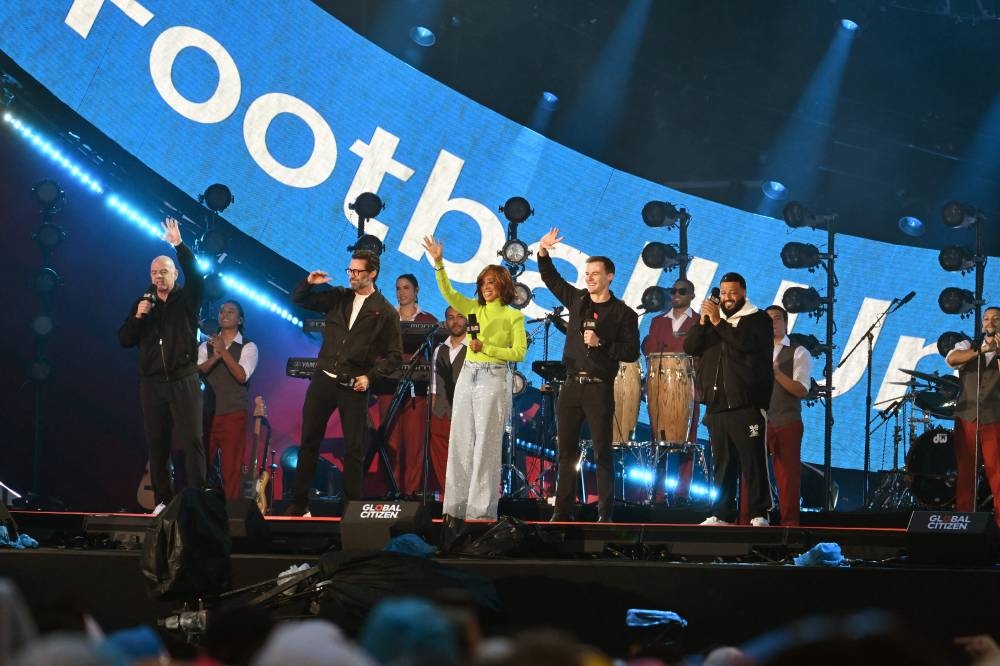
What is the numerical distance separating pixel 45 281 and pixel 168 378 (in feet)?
8.99

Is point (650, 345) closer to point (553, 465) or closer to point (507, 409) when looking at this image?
point (553, 465)

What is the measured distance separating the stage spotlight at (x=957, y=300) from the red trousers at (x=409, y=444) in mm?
5150

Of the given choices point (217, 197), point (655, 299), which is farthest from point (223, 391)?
point (655, 299)

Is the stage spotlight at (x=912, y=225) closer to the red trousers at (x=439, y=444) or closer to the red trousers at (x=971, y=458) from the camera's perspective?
the red trousers at (x=971, y=458)

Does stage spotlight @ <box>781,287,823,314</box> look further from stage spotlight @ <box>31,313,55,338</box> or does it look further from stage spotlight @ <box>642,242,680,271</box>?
stage spotlight @ <box>31,313,55,338</box>

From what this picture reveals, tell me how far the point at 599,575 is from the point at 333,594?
158 centimetres

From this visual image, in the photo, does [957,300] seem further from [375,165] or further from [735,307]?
[375,165]

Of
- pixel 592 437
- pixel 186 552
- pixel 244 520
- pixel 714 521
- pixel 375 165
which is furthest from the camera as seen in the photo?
pixel 375 165

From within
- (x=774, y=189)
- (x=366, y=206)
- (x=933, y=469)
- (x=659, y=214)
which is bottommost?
(x=933, y=469)

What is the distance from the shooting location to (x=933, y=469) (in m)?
10.6

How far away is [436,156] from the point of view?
13539 mm

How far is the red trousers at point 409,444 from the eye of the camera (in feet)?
35.7

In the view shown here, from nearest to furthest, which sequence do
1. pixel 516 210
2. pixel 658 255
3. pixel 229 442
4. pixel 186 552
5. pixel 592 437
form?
1. pixel 186 552
2. pixel 592 437
3. pixel 229 442
4. pixel 516 210
5. pixel 658 255

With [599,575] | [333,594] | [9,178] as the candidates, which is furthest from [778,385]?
[9,178]
